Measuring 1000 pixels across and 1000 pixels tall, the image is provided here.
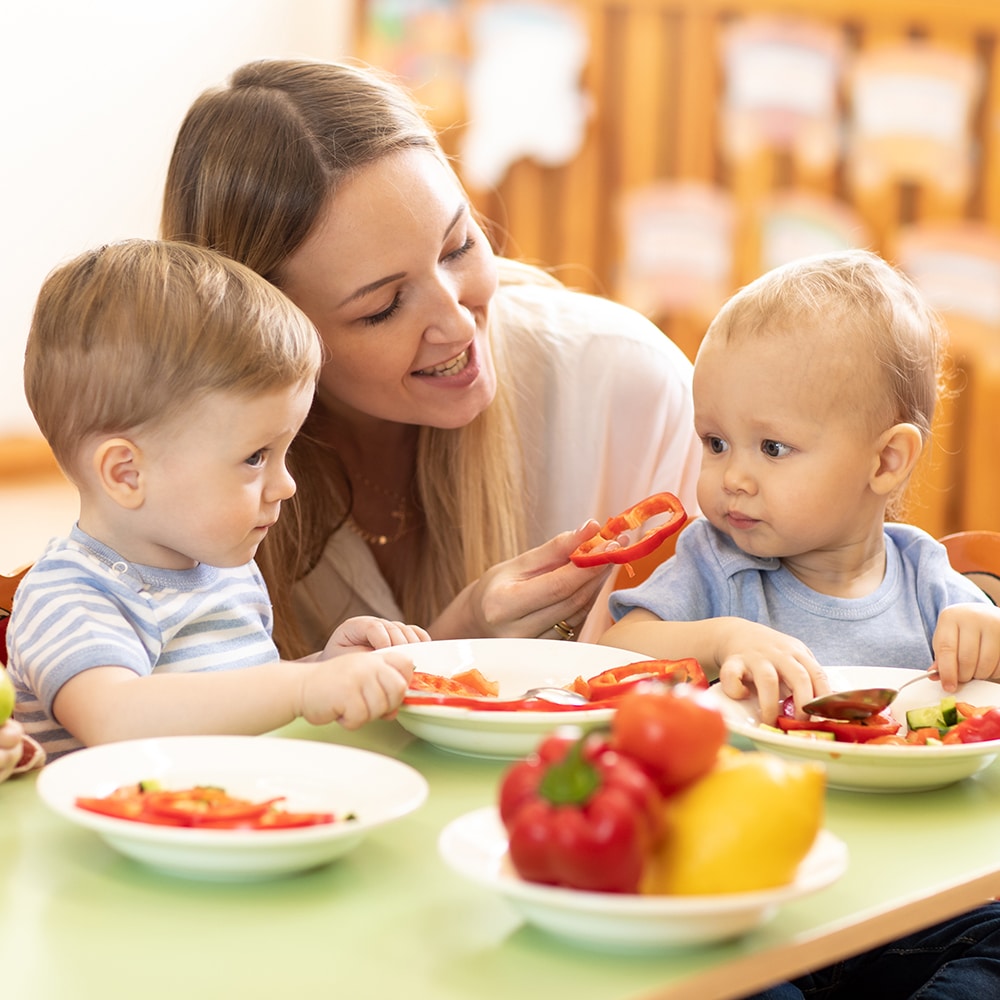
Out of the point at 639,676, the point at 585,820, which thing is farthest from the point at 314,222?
the point at 585,820

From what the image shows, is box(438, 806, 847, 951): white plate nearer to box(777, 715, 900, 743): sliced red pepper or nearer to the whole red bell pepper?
the whole red bell pepper

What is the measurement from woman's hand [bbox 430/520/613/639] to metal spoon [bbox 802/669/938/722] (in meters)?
0.43

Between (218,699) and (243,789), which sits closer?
(243,789)

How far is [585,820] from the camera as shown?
2.35 ft

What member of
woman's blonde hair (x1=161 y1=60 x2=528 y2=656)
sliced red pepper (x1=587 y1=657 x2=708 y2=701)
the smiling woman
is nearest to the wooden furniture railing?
the smiling woman

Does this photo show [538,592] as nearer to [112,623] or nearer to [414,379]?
[414,379]

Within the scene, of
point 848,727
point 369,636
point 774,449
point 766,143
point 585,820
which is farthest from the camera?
point 766,143

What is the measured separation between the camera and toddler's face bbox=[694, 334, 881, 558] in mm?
1429

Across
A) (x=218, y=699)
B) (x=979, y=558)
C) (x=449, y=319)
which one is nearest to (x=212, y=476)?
(x=218, y=699)

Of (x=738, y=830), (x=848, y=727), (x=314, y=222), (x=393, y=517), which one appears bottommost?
(x=393, y=517)

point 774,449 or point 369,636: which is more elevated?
point 774,449

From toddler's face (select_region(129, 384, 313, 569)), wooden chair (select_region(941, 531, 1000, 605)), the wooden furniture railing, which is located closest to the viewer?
toddler's face (select_region(129, 384, 313, 569))

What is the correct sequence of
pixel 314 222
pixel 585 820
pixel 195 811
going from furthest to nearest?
1. pixel 314 222
2. pixel 195 811
3. pixel 585 820

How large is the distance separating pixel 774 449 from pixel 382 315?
0.53 meters
